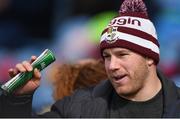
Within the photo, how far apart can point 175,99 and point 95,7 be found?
13.7 ft

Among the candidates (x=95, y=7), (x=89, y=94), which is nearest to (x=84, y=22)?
(x=95, y=7)

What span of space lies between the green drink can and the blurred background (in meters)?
3.47

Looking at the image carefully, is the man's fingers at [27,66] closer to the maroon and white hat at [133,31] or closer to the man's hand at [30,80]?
the man's hand at [30,80]

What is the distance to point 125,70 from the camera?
3529 mm

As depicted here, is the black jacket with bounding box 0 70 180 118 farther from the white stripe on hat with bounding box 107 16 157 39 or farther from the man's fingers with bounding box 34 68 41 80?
the white stripe on hat with bounding box 107 16 157 39

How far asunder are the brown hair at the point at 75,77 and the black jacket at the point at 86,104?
55cm

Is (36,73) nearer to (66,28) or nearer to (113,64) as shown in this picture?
(113,64)

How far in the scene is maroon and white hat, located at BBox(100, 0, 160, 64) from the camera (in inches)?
143

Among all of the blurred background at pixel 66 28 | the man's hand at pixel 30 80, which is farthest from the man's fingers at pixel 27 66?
the blurred background at pixel 66 28

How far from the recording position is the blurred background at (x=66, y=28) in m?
7.04

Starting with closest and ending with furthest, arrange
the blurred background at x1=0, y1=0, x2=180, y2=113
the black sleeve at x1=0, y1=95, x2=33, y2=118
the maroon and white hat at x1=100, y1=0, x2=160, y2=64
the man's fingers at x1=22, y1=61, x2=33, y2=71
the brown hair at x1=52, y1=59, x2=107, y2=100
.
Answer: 1. the man's fingers at x1=22, y1=61, x2=33, y2=71
2. the black sleeve at x1=0, y1=95, x2=33, y2=118
3. the maroon and white hat at x1=100, y1=0, x2=160, y2=64
4. the brown hair at x1=52, y1=59, x2=107, y2=100
5. the blurred background at x1=0, y1=0, x2=180, y2=113

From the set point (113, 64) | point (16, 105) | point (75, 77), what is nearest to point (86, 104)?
point (113, 64)

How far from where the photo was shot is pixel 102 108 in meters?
3.55

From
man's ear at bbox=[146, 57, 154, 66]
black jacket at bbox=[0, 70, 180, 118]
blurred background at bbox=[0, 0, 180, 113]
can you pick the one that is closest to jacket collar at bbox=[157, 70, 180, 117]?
black jacket at bbox=[0, 70, 180, 118]
